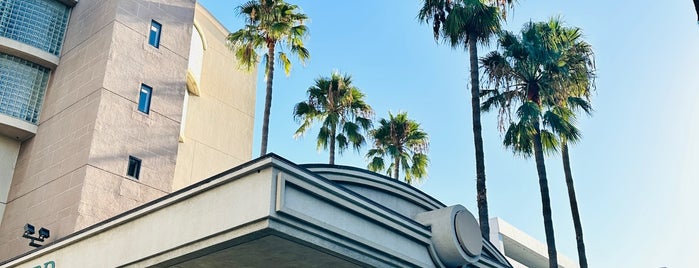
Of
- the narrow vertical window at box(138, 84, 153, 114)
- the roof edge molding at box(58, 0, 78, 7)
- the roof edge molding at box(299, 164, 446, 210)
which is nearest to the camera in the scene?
A: the roof edge molding at box(299, 164, 446, 210)

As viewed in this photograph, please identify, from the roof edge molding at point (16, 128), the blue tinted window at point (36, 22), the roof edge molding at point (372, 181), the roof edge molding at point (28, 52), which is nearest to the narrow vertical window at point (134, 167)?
the roof edge molding at point (16, 128)

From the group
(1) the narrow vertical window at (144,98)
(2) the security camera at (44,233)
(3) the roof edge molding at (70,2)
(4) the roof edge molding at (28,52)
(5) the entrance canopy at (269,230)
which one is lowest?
(5) the entrance canopy at (269,230)

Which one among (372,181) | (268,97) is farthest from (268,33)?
(372,181)

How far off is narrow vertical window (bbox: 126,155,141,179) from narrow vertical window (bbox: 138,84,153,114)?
1.71m

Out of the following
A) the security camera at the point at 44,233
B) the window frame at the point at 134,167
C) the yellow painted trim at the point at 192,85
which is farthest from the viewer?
the yellow painted trim at the point at 192,85

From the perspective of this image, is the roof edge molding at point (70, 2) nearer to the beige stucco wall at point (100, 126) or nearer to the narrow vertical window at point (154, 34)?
the beige stucco wall at point (100, 126)

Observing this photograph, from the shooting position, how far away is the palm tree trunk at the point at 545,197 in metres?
20.5

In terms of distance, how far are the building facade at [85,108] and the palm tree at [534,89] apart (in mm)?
11466

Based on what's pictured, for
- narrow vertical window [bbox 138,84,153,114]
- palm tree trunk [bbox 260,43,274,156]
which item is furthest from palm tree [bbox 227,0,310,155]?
narrow vertical window [bbox 138,84,153,114]

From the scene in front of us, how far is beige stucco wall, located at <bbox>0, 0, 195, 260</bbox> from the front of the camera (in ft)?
58.0

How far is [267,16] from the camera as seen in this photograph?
25.3 metres

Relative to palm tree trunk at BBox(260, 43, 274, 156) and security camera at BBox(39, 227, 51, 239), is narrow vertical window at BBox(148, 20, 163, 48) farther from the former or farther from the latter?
security camera at BBox(39, 227, 51, 239)

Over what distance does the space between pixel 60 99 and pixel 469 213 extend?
13.7 metres

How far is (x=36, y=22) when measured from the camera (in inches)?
821
